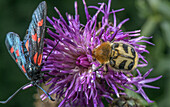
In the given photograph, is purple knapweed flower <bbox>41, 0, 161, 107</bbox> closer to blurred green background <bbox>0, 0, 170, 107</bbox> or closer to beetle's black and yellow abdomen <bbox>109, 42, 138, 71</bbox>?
beetle's black and yellow abdomen <bbox>109, 42, 138, 71</bbox>

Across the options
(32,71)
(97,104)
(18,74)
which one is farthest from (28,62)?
(18,74)

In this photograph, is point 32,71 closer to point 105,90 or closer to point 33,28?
point 33,28

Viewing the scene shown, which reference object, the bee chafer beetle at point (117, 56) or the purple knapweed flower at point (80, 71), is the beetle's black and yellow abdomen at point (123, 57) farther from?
the purple knapweed flower at point (80, 71)

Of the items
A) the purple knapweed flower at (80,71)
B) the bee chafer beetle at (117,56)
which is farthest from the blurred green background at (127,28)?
the bee chafer beetle at (117,56)

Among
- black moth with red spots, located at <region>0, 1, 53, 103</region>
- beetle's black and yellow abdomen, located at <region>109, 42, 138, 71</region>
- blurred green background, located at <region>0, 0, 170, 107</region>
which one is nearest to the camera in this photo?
beetle's black and yellow abdomen, located at <region>109, 42, 138, 71</region>

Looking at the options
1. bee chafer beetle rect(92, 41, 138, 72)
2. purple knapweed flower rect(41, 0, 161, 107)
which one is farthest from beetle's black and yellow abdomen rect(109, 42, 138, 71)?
→ purple knapweed flower rect(41, 0, 161, 107)

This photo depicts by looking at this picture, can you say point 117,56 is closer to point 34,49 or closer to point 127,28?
point 34,49
